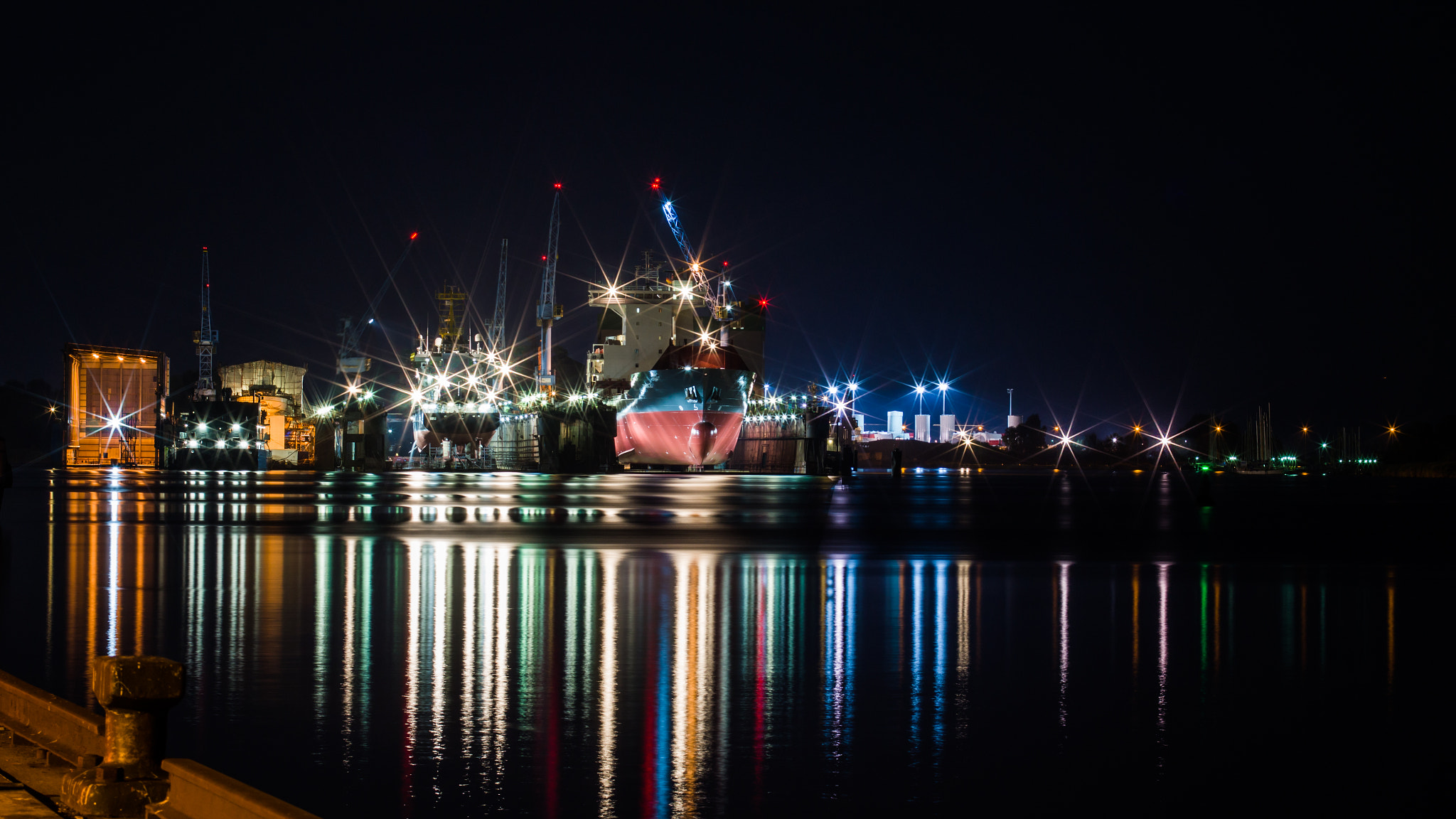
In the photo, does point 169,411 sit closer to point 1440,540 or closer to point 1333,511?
point 1333,511

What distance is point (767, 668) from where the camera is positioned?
8656 millimetres

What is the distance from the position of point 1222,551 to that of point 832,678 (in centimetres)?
1455

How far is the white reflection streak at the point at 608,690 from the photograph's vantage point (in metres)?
5.53

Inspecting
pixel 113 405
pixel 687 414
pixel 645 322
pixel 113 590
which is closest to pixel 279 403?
pixel 113 405

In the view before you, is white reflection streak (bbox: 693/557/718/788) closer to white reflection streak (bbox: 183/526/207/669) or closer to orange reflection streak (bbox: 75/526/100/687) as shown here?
orange reflection streak (bbox: 75/526/100/687)

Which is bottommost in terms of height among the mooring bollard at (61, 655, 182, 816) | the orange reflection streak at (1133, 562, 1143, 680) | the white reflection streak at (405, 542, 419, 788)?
the orange reflection streak at (1133, 562, 1143, 680)

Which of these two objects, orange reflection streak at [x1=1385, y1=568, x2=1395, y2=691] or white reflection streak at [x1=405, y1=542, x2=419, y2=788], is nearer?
white reflection streak at [x1=405, y1=542, x2=419, y2=788]

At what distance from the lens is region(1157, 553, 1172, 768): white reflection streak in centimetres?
653

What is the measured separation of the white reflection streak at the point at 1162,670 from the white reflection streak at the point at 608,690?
9.24 ft

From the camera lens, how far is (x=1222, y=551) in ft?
67.3

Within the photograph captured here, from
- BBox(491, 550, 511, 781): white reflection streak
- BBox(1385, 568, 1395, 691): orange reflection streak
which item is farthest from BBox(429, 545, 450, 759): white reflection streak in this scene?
BBox(1385, 568, 1395, 691): orange reflection streak

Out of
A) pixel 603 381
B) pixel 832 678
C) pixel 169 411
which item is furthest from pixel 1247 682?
pixel 169 411

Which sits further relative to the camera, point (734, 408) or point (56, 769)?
point (734, 408)

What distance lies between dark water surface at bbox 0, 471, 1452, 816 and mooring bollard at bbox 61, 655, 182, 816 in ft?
2.64
